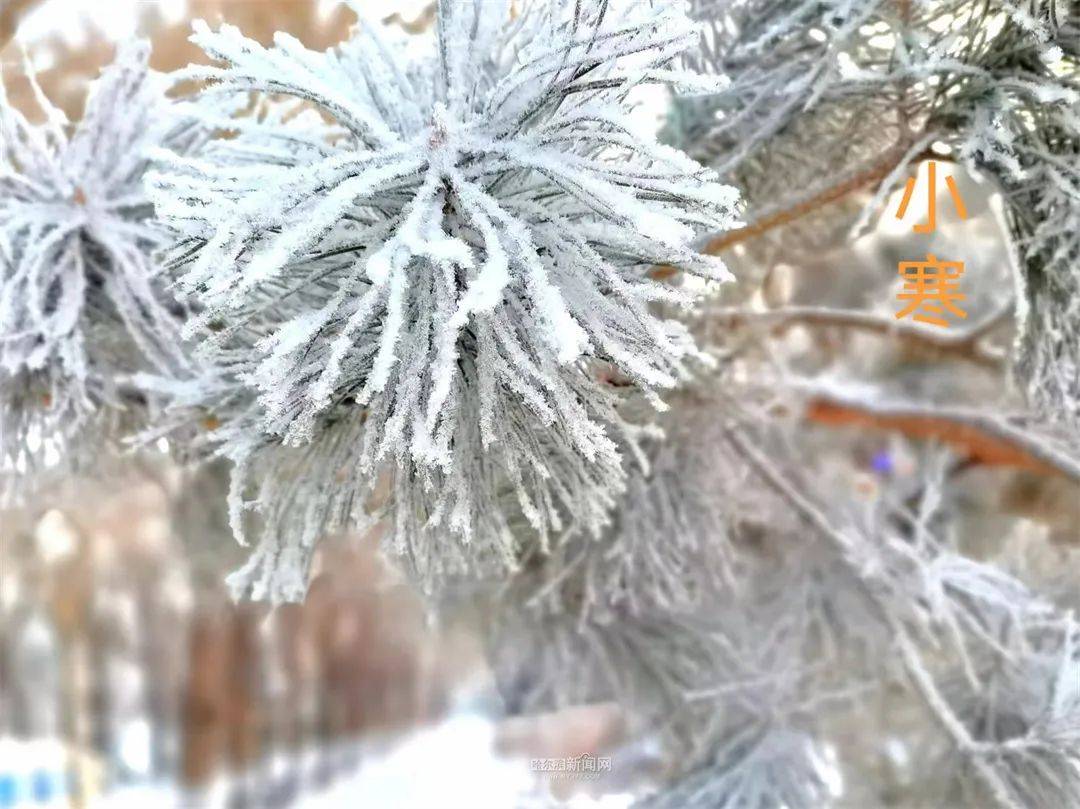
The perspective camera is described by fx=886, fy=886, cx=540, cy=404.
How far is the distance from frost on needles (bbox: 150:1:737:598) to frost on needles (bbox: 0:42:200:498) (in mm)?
92

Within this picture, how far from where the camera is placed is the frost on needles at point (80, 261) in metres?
0.31

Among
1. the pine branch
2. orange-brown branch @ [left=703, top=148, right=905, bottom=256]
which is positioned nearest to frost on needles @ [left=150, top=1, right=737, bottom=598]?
orange-brown branch @ [left=703, top=148, right=905, bottom=256]

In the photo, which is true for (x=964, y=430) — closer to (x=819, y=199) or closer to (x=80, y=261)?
(x=819, y=199)

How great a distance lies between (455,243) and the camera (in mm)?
189

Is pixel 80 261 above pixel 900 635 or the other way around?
above

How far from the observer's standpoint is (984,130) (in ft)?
0.89

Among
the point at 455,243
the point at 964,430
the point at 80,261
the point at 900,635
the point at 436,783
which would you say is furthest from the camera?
the point at 436,783

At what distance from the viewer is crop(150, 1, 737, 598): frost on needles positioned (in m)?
0.19

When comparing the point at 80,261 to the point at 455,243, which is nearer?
the point at 455,243

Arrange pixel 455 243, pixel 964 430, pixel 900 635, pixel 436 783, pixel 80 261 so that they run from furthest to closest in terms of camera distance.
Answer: pixel 436 783 < pixel 964 430 < pixel 900 635 < pixel 80 261 < pixel 455 243

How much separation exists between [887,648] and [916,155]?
301 millimetres

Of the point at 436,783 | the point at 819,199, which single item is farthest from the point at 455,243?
the point at 436,783

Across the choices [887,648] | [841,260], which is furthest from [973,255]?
[887,648]

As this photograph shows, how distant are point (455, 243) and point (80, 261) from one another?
201mm
